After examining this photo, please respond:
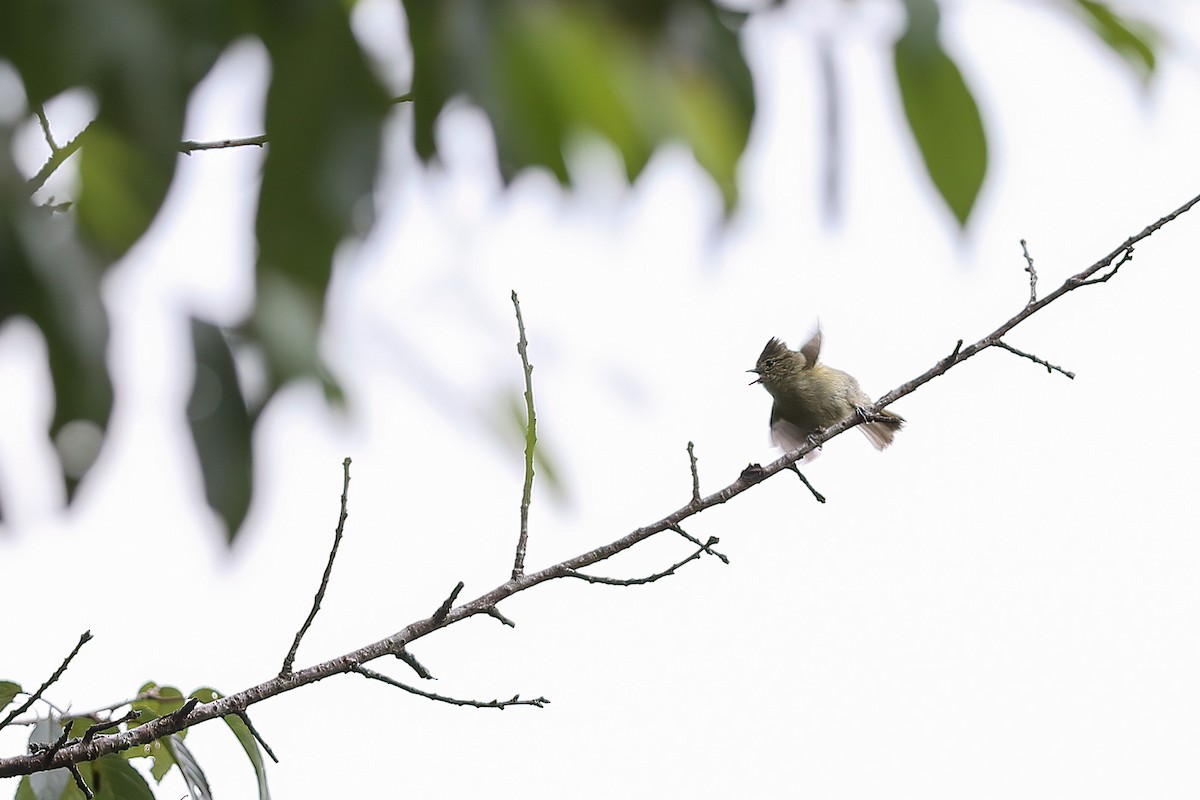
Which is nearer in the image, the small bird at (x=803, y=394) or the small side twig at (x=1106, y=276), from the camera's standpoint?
the small side twig at (x=1106, y=276)

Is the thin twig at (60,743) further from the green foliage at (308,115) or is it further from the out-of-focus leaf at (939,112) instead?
the out-of-focus leaf at (939,112)

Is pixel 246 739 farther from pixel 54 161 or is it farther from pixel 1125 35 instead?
pixel 1125 35

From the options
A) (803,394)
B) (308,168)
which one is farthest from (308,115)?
(803,394)

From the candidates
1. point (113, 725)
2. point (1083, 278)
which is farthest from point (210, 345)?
point (1083, 278)

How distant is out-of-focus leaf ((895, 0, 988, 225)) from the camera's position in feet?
2.92

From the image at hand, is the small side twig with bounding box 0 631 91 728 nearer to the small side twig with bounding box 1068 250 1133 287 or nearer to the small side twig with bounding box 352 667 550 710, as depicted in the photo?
the small side twig with bounding box 352 667 550 710

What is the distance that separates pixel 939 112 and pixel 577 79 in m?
0.25

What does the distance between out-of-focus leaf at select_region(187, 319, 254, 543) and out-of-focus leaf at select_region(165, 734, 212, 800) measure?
1653 mm

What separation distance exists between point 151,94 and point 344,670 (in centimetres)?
159

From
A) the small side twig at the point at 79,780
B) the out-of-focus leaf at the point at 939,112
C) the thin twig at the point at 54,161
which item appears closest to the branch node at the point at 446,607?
the small side twig at the point at 79,780

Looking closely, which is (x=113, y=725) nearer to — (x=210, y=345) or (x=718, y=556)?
(x=718, y=556)

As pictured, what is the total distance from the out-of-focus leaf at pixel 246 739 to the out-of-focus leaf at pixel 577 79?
1783 millimetres

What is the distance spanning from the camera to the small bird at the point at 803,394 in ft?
18.9

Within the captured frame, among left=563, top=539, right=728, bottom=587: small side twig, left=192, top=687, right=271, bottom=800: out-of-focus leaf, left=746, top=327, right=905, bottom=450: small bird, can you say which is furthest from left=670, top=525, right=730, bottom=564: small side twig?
left=746, top=327, right=905, bottom=450: small bird
